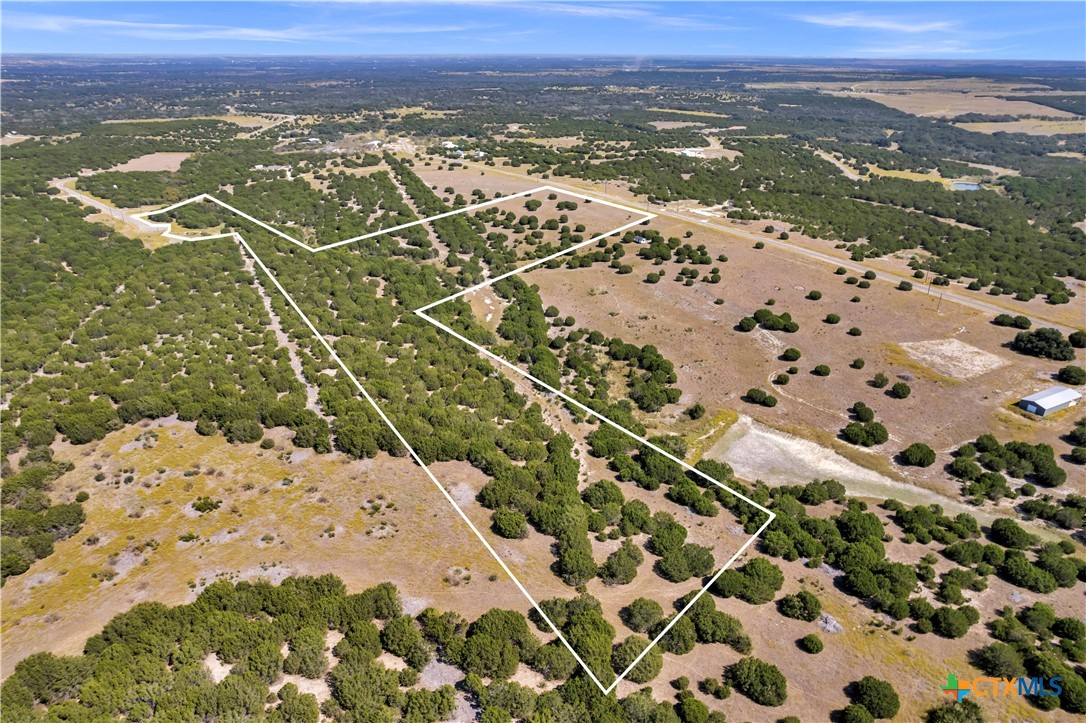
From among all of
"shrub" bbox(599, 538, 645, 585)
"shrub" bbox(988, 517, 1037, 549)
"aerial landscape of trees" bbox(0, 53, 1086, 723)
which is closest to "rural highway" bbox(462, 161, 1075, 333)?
"aerial landscape of trees" bbox(0, 53, 1086, 723)

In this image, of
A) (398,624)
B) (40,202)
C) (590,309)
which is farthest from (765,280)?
(40,202)

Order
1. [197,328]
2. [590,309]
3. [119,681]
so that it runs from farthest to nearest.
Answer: [590,309]
[197,328]
[119,681]

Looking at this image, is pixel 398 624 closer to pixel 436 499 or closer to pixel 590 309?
pixel 436 499

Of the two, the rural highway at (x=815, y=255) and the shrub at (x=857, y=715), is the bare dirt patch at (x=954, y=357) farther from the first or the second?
the shrub at (x=857, y=715)

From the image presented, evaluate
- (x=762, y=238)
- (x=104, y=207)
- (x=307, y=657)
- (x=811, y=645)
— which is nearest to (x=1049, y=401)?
(x=811, y=645)

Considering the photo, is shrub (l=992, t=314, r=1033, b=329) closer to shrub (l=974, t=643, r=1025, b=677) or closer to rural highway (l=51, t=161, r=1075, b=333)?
rural highway (l=51, t=161, r=1075, b=333)
